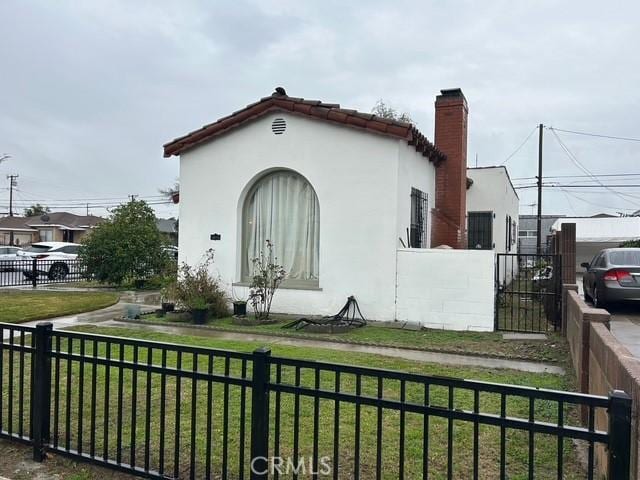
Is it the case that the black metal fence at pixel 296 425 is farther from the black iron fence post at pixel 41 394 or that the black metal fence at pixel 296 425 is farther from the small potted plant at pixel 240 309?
the small potted plant at pixel 240 309

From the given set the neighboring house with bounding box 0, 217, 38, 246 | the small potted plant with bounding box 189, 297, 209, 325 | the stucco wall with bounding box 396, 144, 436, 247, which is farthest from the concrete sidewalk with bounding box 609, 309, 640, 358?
the neighboring house with bounding box 0, 217, 38, 246

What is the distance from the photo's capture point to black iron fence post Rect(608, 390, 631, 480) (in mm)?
2238

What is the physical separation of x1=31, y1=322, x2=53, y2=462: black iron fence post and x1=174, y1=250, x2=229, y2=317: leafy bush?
21.2 feet

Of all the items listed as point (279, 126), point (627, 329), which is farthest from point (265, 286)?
point (627, 329)

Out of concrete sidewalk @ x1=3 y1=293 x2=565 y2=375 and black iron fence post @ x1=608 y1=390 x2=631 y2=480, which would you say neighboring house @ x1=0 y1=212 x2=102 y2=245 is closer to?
concrete sidewalk @ x1=3 y1=293 x2=565 y2=375

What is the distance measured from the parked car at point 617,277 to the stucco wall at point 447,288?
3.17 meters

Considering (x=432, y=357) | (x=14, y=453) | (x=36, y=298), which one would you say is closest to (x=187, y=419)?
(x=14, y=453)

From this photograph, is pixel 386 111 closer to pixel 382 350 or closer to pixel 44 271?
pixel 44 271

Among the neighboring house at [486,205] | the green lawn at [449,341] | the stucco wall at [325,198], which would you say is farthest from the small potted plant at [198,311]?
the neighboring house at [486,205]

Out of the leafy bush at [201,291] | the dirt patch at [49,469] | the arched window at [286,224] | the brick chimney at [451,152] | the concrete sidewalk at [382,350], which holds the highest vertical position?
the brick chimney at [451,152]

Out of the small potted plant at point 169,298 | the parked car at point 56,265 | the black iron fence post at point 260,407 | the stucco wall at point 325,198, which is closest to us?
the black iron fence post at point 260,407

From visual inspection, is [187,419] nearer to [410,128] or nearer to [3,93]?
[410,128]

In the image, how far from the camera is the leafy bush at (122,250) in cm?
1850

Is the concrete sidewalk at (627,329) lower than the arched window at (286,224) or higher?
lower
